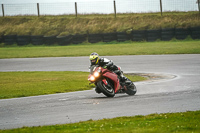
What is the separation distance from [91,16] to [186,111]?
3852cm

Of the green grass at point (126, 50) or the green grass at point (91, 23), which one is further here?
the green grass at point (91, 23)

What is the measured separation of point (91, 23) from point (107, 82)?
31364 millimetres

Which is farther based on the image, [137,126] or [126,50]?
[126,50]

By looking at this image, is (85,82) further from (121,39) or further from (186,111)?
(121,39)

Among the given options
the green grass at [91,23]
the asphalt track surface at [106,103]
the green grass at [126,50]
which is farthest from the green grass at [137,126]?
the green grass at [91,23]

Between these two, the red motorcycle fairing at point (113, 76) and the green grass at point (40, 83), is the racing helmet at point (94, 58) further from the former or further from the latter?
the green grass at point (40, 83)

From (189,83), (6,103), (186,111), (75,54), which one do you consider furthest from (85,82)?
(75,54)

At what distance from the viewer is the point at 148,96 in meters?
11.6

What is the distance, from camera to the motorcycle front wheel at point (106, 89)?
37.5ft

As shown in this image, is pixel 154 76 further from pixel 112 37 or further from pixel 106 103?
pixel 112 37

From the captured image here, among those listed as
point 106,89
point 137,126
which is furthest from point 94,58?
point 137,126

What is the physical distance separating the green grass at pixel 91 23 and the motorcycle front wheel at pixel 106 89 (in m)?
24.9

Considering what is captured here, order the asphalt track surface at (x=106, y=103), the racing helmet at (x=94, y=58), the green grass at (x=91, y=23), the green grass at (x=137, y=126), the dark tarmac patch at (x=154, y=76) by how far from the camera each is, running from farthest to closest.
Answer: the green grass at (x=91, y=23)
the dark tarmac patch at (x=154, y=76)
the racing helmet at (x=94, y=58)
the asphalt track surface at (x=106, y=103)
the green grass at (x=137, y=126)

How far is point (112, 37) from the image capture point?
36406 mm
